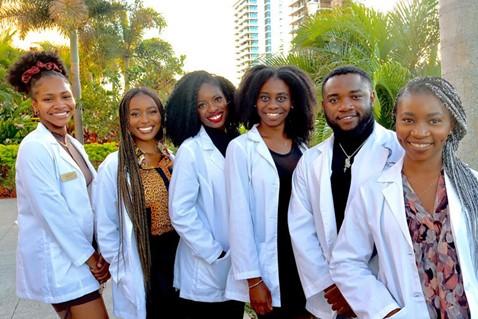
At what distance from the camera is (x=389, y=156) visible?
2096 mm

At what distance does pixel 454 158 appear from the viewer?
6.13ft

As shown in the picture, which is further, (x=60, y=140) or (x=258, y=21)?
(x=258, y=21)

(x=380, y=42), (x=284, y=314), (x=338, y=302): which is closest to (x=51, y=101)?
(x=284, y=314)

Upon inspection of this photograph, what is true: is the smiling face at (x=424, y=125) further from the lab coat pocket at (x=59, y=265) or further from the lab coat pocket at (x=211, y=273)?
the lab coat pocket at (x=59, y=265)

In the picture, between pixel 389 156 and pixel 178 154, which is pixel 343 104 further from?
pixel 178 154

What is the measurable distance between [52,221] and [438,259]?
1903 millimetres

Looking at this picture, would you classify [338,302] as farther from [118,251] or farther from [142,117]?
[142,117]

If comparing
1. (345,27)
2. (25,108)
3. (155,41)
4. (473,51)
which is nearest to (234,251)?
(473,51)

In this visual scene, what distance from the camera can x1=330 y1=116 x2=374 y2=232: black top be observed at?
2.16 meters

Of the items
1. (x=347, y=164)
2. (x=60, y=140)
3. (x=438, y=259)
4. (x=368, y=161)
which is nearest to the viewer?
(x=438, y=259)

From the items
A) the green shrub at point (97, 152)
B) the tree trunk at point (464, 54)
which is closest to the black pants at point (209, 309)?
the tree trunk at point (464, 54)

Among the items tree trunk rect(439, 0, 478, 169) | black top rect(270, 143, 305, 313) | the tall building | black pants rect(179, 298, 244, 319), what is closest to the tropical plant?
black pants rect(179, 298, 244, 319)

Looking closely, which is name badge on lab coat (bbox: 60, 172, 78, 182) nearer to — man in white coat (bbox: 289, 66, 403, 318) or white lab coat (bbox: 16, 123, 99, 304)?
white lab coat (bbox: 16, 123, 99, 304)

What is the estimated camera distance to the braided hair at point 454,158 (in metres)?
1.79
